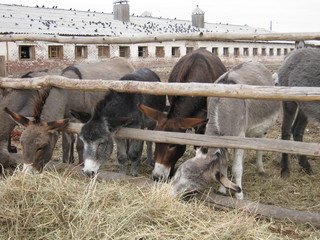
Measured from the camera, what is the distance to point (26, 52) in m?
23.4

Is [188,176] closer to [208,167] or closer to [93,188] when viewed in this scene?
[208,167]

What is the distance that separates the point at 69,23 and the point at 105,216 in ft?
90.4

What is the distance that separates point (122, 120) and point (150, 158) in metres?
2.02

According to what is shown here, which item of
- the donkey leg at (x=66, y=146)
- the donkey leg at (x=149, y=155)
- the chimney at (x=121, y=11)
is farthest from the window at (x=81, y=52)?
the donkey leg at (x=149, y=155)

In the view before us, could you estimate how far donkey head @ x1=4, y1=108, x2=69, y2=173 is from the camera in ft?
15.2

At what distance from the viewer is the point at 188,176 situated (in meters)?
3.86

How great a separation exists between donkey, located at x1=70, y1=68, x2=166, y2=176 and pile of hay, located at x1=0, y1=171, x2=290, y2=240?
37.9 inches

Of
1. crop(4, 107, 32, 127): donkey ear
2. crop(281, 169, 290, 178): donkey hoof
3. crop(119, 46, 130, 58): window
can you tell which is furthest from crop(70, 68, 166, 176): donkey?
crop(119, 46, 130, 58): window

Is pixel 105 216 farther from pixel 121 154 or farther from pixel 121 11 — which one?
pixel 121 11

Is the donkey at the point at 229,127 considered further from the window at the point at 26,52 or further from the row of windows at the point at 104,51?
the row of windows at the point at 104,51

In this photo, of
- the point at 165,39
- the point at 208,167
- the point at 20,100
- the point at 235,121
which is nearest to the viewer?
the point at 208,167

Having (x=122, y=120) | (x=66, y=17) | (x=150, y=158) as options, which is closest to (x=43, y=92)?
(x=122, y=120)

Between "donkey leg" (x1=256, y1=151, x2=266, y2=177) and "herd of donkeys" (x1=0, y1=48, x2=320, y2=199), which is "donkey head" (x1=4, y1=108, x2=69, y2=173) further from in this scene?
"donkey leg" (x1=256, y1=151, x2=266, y2=177)

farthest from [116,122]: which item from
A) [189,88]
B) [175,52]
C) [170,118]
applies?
[175,52]
